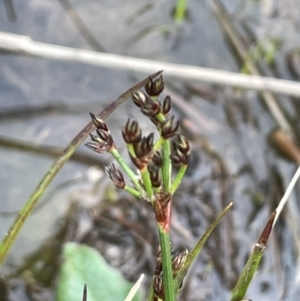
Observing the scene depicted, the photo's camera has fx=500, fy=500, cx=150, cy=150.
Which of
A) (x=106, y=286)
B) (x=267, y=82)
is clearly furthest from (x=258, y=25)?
(x=106, y=286)

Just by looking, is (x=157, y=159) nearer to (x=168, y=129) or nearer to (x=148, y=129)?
(x=168, y=129)

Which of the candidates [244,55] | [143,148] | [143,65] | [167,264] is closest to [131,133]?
[143,148]

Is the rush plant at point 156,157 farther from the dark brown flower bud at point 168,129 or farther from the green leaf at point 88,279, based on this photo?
the green leaf at point 88,279

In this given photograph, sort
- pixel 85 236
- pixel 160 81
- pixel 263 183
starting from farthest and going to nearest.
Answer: pixel 263 183 → pixel 85 236 → pixel 160 81

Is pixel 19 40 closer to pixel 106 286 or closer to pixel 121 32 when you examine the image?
pixel 121 32

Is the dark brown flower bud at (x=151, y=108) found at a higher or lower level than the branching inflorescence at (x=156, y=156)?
higher

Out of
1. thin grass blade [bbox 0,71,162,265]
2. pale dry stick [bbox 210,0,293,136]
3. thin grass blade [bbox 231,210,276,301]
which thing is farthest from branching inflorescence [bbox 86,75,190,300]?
pale dry stick [bbox 210,0,293,136]

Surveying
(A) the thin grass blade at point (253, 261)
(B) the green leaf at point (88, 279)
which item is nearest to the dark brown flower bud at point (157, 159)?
(A) the thin grass blade at point (253, 261)
